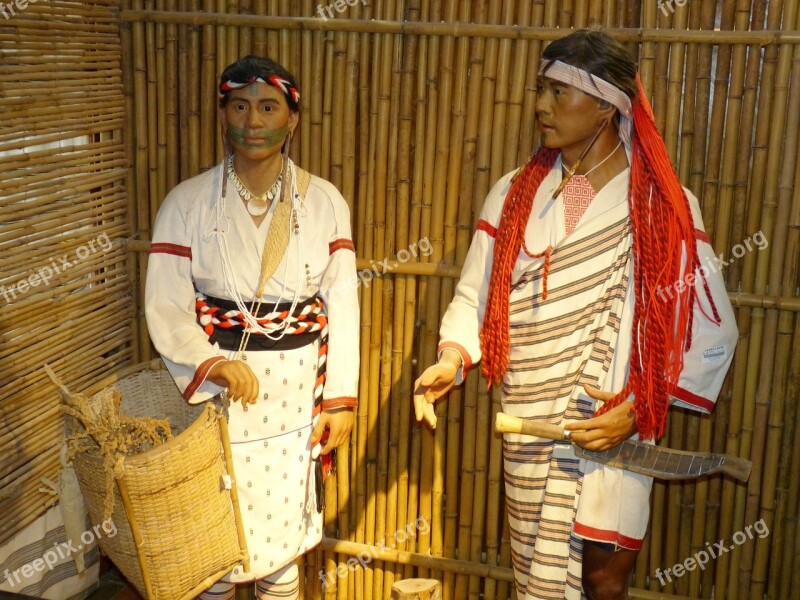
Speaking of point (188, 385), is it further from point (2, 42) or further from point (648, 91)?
point (648, 91)

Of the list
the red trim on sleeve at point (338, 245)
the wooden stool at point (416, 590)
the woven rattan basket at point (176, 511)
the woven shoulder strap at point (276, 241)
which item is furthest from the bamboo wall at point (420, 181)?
the wooden stool at point (416, 590)

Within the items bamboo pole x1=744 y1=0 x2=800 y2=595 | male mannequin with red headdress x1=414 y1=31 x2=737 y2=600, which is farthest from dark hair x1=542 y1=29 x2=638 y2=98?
bamboo pole x1=744 y1=0 x2=800 y2=595

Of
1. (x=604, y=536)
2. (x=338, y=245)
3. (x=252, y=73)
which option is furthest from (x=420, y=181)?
(x=604, y=536)

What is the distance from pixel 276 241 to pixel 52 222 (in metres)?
0.70

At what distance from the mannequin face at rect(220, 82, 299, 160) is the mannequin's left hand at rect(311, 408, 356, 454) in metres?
0.73

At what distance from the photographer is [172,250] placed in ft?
9.07

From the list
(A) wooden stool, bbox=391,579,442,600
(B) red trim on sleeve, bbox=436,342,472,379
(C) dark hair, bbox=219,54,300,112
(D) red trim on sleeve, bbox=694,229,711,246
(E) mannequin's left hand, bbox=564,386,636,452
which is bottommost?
(A) wooden stool, bbox=391,579,442,600

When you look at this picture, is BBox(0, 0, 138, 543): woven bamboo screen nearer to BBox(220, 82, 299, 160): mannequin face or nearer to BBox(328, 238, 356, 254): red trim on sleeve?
BBox(220, 82, 299, 160): mannequin face

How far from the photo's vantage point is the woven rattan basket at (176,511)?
2.40 m

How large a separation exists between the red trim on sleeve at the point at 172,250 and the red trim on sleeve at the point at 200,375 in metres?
0.31

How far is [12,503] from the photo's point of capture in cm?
288

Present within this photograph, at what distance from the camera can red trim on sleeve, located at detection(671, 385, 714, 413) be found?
2531 mm

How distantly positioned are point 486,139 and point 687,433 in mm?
1084

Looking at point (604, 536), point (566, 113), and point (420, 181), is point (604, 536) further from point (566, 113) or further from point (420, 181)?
point (420, 181)
